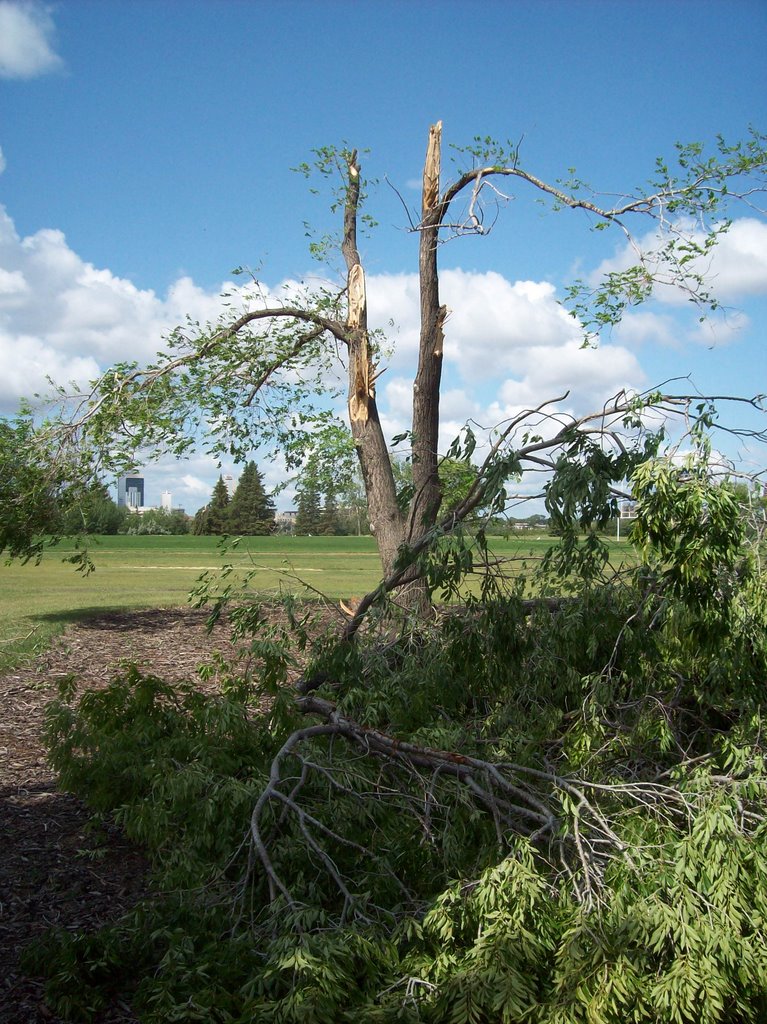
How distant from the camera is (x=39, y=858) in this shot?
5.26 metres

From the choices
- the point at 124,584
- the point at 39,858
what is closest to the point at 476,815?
the point at 39,858

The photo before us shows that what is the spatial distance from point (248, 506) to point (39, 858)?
124ft

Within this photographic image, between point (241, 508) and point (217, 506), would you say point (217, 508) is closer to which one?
point (217, 506)

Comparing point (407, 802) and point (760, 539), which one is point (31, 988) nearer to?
point (407, 802)

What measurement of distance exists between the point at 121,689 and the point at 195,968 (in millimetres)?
2589

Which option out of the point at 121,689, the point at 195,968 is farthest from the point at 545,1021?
the point at 121,689

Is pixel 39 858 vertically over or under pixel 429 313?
under

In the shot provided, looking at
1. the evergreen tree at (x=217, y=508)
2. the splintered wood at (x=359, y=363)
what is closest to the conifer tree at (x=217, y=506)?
the evergreen tree at (x=217, y=508)

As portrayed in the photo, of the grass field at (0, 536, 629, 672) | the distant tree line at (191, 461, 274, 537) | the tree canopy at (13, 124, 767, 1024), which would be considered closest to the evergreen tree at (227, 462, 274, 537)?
the distant tree line at (191, 461, 274, 537)

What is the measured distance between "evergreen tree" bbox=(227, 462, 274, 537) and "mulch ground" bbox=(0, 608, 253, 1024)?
30.1 meters

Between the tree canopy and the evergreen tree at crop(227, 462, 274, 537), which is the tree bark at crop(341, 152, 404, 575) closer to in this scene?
the tree canopy

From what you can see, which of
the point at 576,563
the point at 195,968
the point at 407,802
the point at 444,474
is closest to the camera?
the point at 195,968

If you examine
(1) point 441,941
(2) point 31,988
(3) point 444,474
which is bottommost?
(2) point 31,988

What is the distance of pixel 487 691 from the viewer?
589 centimetres
